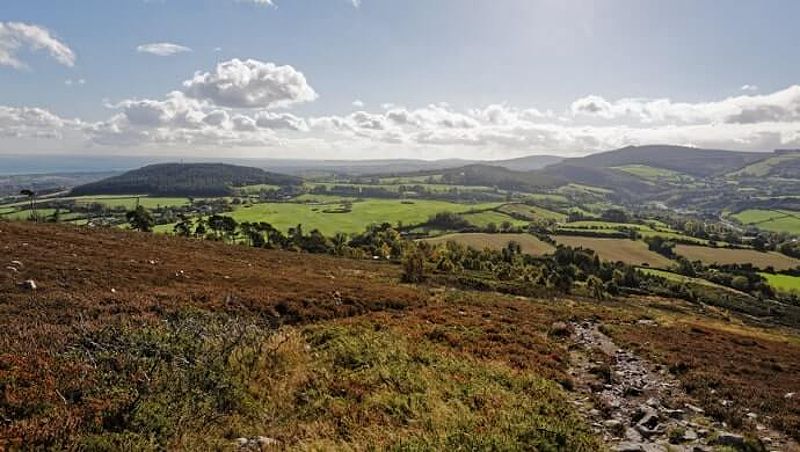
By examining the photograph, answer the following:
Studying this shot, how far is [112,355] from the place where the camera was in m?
10.6

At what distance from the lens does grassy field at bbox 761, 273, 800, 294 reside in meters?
117

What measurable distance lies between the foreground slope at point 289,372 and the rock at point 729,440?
35 cm

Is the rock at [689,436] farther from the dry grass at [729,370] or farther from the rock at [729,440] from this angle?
the dry grass at [729,370]

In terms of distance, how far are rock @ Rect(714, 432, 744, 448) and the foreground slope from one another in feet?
1.14

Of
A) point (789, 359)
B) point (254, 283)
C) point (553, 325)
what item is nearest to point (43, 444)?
point (254, 283)

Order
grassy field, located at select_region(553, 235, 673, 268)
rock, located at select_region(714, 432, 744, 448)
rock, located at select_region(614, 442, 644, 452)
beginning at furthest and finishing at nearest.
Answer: grassy field, located at select_region(553, 235, 673, 268) → rock, located at select_region(714, 432, 744, 448) → rock, located at select_region(614, 442, 644, 452)

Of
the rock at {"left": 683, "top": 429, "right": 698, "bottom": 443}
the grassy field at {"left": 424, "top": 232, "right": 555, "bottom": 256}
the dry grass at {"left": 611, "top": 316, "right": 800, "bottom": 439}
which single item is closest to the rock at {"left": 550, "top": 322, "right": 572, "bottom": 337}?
the dry grass at {"left": 611, "top": 316, "right": 800, "bottom": 439}

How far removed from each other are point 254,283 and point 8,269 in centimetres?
1085

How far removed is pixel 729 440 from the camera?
9.93 meters

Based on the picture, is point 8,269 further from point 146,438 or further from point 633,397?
point 633,397

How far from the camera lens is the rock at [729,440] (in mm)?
9797

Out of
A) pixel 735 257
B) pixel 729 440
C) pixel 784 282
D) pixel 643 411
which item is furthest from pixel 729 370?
pixel 735 257

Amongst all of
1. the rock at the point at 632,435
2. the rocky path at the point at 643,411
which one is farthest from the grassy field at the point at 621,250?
the rock at the point at 632,435

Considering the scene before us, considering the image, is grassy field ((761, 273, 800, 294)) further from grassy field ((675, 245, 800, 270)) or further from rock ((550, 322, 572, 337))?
rock ((550, 322, 572, 337))
